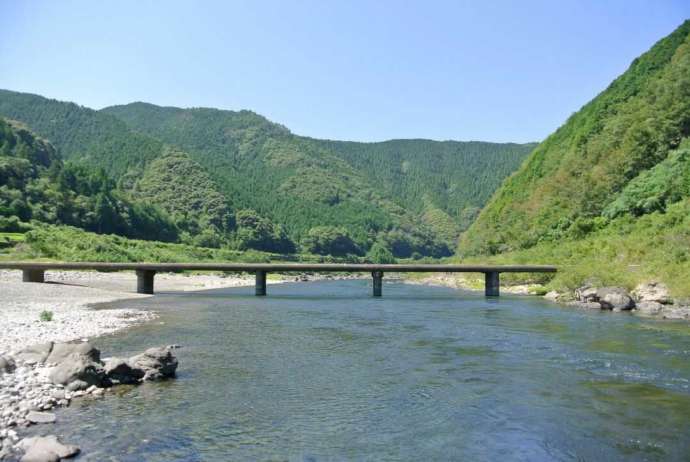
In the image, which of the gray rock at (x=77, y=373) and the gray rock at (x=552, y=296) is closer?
the gray rock at (x=77, y=373)

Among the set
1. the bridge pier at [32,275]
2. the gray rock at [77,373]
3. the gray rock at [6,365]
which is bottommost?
the gray rock at [77,373]

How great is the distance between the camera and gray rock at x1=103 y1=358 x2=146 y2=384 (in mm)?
21016

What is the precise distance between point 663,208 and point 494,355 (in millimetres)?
54988

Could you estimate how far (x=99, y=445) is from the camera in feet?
49.0

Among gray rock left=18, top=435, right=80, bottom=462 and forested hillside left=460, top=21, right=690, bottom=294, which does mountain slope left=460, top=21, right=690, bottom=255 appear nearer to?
forested hillside left=460, top=21, right=690, bottom=294

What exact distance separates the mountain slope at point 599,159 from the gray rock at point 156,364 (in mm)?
68359

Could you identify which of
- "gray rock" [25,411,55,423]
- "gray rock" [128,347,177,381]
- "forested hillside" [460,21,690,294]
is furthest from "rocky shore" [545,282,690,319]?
"gray rock" [25,411,55,423]

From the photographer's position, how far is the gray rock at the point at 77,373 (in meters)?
19.6

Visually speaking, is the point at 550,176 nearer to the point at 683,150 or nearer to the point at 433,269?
the point at 683,150

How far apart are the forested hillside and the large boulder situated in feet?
3.69

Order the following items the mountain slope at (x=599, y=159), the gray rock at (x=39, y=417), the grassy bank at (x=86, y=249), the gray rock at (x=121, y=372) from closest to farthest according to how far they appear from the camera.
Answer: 1. the gray rock at (x=39, y=417)
2. the gray rock at (x=121, y=372)
3. the mountain slope at (x=599, y=159)
4. the grassy bank at (x=86, y=249)

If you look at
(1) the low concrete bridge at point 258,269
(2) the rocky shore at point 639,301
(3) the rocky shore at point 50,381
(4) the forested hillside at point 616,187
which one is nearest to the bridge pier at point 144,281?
(1) the low concrete bridge at point 258,269

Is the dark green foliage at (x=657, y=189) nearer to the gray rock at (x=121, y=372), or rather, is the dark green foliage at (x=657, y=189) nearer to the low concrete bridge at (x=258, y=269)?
the low concrete bridge at (x=258, y=269)

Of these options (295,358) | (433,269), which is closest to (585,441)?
(295,358)
